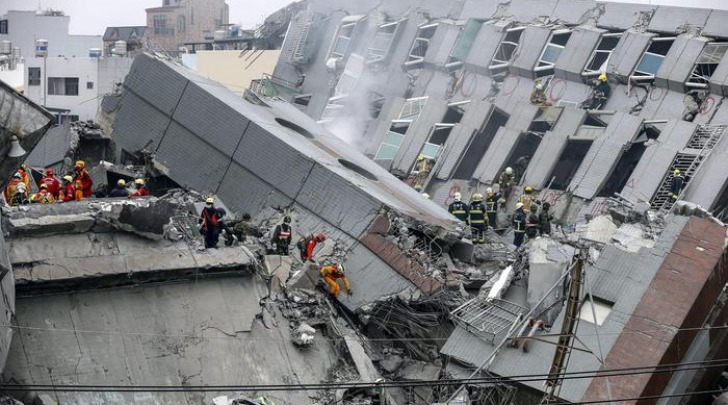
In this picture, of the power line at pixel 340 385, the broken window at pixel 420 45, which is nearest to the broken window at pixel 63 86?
the broken window at pixel 420 45

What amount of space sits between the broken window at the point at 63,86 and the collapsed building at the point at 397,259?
29.3m

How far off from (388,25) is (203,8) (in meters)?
46.2

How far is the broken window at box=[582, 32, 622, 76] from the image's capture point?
32.8 metres

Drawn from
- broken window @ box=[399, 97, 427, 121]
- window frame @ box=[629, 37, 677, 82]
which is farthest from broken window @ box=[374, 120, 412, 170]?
window frame @ box=[629, 37, 677, 82]

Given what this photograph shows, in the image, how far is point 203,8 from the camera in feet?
274

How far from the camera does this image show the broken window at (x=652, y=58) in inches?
1241

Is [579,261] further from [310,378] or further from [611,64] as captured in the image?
[611,64]

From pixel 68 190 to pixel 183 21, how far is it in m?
62.7

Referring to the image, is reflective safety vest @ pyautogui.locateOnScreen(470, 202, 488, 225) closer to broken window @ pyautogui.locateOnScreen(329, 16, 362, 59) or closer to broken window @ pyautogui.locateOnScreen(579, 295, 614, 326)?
broken window @ pyautogui.locateOnScreen(579, 295, 614, 326)

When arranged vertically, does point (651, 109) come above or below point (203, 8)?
above

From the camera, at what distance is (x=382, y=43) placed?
39719 mm

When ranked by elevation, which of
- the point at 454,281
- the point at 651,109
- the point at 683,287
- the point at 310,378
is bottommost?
the point at 310,378

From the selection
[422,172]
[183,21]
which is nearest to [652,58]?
[422,172]

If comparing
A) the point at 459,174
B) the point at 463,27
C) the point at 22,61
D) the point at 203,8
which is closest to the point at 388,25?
the point at 463,27
